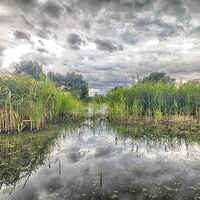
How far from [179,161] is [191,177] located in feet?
1.24

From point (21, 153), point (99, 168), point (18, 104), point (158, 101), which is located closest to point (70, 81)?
point (158, 101)

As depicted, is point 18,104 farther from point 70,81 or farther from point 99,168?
point 70,81

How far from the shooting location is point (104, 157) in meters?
2.18

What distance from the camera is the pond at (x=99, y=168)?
1395 mm

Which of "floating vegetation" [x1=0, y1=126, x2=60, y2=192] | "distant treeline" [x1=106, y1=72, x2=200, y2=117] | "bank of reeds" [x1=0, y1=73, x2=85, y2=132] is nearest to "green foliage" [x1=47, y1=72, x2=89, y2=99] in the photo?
"distant treeline" [x1=106, y1=72, x2=200, y2=117]

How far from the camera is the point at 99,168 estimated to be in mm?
1847

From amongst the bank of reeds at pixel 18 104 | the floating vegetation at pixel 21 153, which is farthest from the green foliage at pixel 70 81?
the floating vegetation at pixel 21 153

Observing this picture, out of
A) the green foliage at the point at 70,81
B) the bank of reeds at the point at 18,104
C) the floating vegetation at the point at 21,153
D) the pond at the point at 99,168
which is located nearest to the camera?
the pond at the point at 99,168

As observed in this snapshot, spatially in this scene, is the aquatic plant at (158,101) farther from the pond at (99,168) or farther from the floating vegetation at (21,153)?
the floating vegetation at (21,153)

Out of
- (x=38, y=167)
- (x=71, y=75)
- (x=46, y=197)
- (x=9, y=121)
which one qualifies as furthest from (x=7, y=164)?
(x=71, y=75)

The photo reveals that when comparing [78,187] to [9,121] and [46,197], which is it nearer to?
[46,197]

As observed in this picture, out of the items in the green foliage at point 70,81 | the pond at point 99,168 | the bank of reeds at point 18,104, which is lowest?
the pond at point 99,168

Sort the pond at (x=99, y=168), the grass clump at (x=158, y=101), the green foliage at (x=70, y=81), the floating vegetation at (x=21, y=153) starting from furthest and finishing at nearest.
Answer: the green foliage at (x=70, y=81), the grass clump at (x=158, y=101), the floating vegetation at (x=21, y=153), the pond at (x=99, y=168)

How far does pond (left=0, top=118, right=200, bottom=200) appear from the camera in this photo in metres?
1.39
